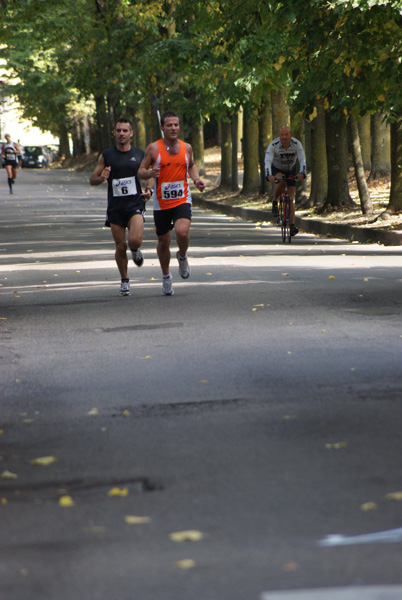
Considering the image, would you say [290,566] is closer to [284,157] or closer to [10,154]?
[284,157]

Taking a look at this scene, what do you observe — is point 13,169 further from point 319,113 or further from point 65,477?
Answer: point 65,477

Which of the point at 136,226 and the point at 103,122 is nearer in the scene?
the point at 136,226

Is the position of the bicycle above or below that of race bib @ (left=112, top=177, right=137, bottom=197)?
below

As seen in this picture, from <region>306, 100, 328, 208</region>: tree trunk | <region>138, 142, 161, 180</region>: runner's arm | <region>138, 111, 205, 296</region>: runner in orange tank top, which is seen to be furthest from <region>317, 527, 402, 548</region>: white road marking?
<region>306, 100, 328, 208</region>: tree trunk

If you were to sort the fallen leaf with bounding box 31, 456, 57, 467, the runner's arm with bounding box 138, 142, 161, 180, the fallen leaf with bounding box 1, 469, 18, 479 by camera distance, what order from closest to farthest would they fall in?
the fallen leaf with bounding box 1, 469, 18, 479 < the fallen leaf with bounding box 31, 456, 57, 467 < the runner's arm with bounding box 138, 142, 161, 180

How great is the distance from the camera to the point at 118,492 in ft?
15.5

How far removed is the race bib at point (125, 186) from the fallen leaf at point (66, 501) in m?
7.46

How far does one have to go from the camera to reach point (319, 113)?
25.6 m

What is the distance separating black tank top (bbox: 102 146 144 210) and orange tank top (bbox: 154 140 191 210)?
1.00 ft

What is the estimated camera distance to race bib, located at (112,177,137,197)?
11.8 metres

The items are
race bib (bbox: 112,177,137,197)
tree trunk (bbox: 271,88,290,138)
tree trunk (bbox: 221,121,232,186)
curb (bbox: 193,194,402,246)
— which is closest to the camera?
race bib (bbox: 112,177,137,197)

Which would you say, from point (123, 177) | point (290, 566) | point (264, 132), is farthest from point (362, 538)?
point (264, 132)

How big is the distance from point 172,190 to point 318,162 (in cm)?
1469

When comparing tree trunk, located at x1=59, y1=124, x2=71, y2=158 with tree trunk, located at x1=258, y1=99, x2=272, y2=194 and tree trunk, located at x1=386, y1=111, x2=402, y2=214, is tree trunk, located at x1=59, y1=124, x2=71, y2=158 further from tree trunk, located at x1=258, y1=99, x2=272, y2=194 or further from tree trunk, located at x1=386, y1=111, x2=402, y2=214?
tree trunk, located at x1=386, y1=111, x2=402, y2=214
